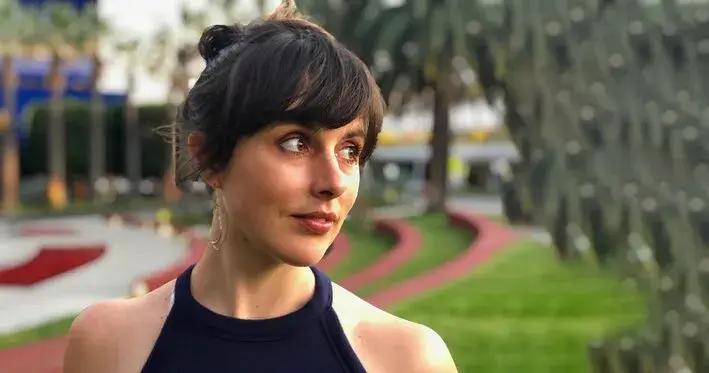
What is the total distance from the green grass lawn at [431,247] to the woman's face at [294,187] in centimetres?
748

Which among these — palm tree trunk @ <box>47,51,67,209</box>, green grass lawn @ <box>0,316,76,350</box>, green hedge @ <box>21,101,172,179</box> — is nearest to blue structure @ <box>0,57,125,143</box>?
green hedge @ <box>21,101,172,179</box>

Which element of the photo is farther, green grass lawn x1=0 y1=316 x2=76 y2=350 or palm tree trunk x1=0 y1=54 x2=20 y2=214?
palm tree trunk x1=0 y1=54 x2=20 y2=214

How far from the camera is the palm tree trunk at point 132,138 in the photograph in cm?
3274

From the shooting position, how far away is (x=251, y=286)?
1.58m

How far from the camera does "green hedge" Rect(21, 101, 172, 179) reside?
33250mm

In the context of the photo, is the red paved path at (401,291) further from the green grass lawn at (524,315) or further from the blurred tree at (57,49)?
the blurred tree at (57,49)

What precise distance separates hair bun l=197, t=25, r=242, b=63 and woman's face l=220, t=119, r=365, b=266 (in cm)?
23

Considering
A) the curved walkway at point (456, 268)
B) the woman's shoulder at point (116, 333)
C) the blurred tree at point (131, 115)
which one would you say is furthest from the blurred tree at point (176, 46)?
the woman's shoulder at point (116, 333)

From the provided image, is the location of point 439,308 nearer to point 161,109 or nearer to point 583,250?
point 583,250

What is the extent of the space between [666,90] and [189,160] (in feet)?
5.77

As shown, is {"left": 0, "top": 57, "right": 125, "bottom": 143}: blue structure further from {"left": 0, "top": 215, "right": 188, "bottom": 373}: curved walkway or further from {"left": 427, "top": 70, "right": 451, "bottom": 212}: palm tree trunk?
{"left": 427, "top": 70, "right": 451, "bottom": 212}: palm tree trunk

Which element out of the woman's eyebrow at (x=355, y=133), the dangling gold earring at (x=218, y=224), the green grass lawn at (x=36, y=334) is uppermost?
the woman's eyebrow at (x=355, y=133)

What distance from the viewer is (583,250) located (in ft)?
8.48

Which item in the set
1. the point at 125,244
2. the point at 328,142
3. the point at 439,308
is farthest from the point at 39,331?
the point at 125,244
